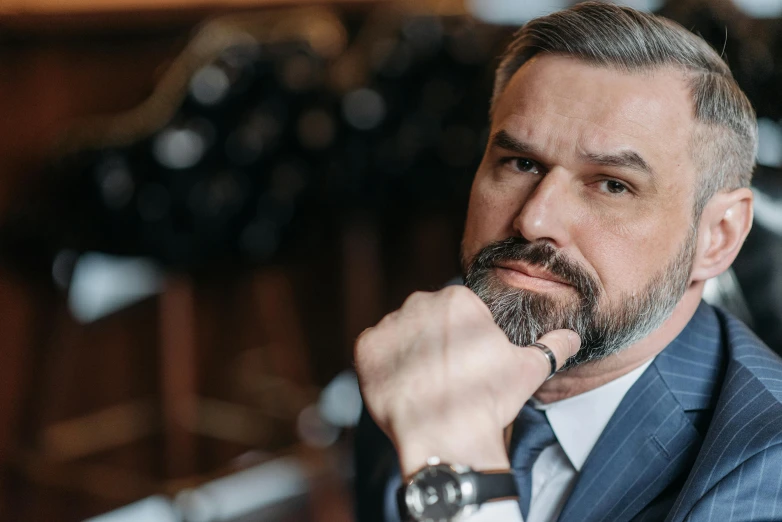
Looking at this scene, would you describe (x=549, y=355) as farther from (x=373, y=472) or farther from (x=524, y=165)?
(x=373, y=472)

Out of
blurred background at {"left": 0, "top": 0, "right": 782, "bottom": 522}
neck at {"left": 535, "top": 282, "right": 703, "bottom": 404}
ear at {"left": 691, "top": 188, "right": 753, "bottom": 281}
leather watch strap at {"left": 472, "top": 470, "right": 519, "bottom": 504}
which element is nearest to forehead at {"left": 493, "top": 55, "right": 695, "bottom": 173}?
ear at {"left": 691, "top": 188, "right": 753, "bottom": 281}

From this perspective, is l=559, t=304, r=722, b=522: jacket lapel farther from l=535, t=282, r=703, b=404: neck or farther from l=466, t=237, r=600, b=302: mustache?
l=466, t=237, r=600, b=302: mustache

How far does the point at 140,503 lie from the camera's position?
8.42ft

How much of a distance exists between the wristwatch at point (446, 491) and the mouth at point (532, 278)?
267 mm

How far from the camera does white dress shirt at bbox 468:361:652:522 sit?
3.93 ft

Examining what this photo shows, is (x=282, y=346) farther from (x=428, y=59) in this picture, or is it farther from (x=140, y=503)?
(x=428, y=59)

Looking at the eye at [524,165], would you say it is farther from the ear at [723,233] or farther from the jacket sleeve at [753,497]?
the jacket sleeve at [753,497]

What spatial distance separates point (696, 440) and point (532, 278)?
28 centimetres

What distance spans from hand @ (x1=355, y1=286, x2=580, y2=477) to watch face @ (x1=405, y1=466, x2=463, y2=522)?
18 millimetres

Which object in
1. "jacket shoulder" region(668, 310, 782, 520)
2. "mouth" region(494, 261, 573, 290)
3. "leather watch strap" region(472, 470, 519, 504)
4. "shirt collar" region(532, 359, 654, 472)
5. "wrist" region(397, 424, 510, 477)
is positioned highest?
"mouth" region(494, 261, 573, 290)

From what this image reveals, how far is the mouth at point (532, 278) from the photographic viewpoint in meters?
1.10

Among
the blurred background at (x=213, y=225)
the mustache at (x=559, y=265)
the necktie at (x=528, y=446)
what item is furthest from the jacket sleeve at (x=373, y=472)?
the blurred background at (x=213, y=225)

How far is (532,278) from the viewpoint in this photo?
3.62 feet

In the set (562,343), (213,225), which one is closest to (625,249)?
(562,343)
